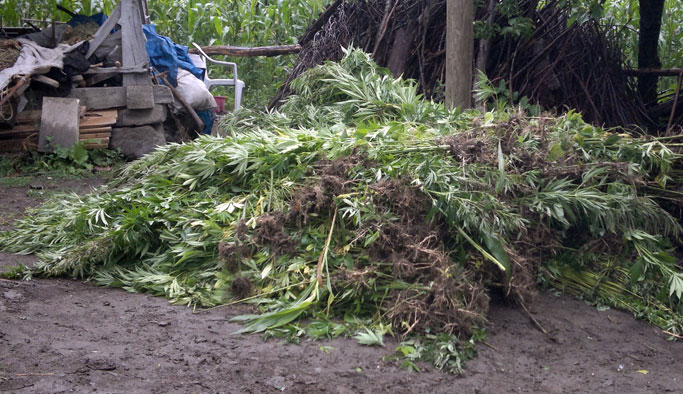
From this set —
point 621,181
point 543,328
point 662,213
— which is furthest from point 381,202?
point 662,213

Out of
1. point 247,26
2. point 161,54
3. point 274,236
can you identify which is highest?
point 247,26

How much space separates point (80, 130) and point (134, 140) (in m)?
0.62

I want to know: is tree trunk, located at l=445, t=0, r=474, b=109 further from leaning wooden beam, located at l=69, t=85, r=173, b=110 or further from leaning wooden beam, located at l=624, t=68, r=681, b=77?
leaning wooden beam, located at l=69, t=85, r=173, b=110

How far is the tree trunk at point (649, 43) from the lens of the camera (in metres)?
6.55

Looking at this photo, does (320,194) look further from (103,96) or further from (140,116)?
(103,96)

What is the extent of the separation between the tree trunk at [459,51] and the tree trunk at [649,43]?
2024mm

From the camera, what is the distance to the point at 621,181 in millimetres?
4207

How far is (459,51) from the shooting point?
227 inches

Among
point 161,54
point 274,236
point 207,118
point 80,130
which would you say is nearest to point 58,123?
point 80,130

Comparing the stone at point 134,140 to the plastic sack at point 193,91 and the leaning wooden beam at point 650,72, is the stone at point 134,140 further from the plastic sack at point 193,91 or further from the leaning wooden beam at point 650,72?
the leaning wooden beam at point 650,72

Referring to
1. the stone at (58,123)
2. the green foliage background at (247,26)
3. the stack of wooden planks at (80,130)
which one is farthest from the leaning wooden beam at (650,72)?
the green foliage background at (247,26)

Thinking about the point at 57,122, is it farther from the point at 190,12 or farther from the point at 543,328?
the point at 543,328

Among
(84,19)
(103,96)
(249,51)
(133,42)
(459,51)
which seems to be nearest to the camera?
(459,51)

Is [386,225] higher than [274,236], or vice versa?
[386,225]
